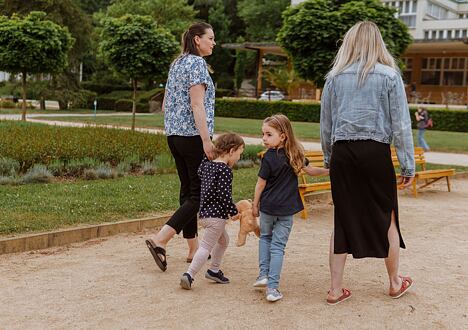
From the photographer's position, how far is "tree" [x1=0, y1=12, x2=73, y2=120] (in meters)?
22.4

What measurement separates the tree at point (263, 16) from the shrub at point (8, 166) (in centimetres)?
4772

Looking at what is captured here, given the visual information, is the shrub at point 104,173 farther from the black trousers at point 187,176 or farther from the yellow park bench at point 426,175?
the black trousers at point 187,176

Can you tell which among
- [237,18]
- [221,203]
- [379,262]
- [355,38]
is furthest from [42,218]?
[237,18]

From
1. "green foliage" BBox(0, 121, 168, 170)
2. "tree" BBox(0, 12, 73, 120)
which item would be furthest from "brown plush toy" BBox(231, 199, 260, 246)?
"tree" BBox(0, 12, 73, 120)

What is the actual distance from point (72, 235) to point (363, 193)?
10.1 feet

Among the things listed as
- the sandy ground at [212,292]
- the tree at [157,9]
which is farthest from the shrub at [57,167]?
the tree at [157,9]

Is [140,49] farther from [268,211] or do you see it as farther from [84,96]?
[84,96]

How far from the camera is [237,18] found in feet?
211

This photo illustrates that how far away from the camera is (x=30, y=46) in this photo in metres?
22.4

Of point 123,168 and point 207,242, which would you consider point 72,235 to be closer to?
point 207,242

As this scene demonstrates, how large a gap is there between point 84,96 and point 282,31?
28134 mm

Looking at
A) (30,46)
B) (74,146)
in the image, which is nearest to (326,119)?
(74,146)

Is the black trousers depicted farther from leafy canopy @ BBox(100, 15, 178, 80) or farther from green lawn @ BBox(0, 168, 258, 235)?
leafy canopy @ BBox(100, 15, 178, 80)

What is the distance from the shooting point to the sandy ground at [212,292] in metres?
4.12
